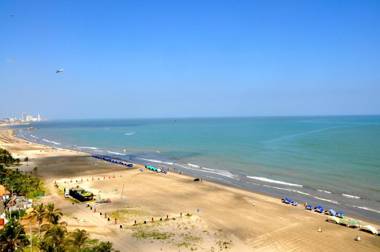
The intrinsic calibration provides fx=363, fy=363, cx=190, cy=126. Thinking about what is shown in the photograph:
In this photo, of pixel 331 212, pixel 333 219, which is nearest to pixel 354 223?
pixel 333 219

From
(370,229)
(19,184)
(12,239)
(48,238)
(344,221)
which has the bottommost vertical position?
(344,221)

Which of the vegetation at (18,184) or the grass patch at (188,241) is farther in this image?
the vegetation at (18,184)

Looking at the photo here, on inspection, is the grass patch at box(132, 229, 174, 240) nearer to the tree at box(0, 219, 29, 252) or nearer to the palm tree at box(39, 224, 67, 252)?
the palm tree at box(39, 224, 67, 252)

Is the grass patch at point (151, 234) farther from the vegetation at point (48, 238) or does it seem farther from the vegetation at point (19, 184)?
the vegetation at point (19, 184)

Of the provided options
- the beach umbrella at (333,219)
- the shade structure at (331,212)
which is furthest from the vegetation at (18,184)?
the shade structure at (331,212)

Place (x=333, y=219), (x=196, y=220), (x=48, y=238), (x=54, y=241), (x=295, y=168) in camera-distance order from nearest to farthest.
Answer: (x=54, y=241) → (x=48, y=238) → (x=196, y=220) → (x=333, y=219) → (x=295, y=168)

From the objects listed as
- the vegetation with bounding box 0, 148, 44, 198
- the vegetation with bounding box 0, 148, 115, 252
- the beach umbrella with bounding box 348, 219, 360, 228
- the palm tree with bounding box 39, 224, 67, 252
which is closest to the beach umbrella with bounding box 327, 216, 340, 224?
the beach umbrella with bounding box 348, 219, 360, 228

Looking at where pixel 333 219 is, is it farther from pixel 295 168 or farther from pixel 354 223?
pixel 295 168

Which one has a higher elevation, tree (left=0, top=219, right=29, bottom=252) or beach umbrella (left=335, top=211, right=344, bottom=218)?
tree (left=0, top=219, right=29, bottom=252)

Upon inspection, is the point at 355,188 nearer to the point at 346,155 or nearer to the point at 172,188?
the point at 172,188

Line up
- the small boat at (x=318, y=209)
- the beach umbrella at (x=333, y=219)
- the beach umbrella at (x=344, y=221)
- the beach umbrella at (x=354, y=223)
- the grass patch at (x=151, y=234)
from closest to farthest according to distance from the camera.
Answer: the grass patch at (x=151, y=234) < the beach umbrella at (x=354, y=223) < the beach umbrella at (x=344, y=221) < the beach umbrella at (x=333, y=219) < the small boat at (x=318, y=209)
